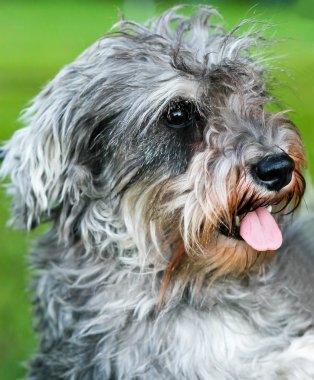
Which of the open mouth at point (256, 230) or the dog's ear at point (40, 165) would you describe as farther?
the dog's ear at point (40, 165)

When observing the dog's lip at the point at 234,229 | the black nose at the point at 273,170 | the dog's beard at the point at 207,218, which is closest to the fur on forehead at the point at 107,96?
the dog's beard at the point at 207,218

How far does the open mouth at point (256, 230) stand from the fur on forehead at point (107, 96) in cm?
66

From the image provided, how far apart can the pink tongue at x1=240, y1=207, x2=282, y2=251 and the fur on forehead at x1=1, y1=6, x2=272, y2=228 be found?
0.67 metres

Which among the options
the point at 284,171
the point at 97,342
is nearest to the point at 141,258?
the point at 97,342

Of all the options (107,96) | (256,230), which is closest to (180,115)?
(107,96)

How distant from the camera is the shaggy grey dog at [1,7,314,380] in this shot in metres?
4.47

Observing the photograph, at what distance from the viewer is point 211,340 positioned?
468 cm

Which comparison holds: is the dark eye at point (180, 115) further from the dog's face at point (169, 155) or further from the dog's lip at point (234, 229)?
Result: the dog's lip at point (234, 229)

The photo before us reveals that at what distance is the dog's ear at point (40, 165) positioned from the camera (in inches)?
191

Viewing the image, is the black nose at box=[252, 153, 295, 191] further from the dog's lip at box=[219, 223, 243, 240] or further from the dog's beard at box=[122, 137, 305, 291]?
the dog's lip at box=[219, 223, 243, 240]

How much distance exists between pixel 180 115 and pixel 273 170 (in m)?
0.62

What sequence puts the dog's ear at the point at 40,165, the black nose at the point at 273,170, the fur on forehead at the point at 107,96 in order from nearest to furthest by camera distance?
the black nose at the point at 273,170
the fur on forehead at the point at 107,96
the dog's ear at the point at 40,165

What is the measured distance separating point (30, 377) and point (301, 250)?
5.89 feet

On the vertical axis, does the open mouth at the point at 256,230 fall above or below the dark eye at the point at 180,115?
below
